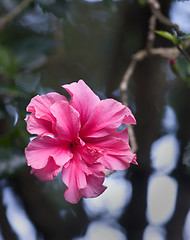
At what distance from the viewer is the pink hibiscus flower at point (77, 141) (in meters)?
0.78

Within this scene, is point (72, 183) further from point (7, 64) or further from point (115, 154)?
point (7, 64)

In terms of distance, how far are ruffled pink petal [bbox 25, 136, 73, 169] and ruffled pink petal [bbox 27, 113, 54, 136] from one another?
2cm

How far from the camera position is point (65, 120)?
0.80 meters

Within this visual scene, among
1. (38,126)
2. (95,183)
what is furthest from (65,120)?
(95,183)

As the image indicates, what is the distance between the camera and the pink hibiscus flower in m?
0.78

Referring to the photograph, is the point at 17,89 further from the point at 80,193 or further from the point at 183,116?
the point at 183,116

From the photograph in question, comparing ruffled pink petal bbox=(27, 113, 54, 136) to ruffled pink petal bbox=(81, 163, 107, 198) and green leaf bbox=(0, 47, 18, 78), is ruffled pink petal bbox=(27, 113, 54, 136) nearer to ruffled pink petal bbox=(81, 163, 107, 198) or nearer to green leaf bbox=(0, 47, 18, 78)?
ruffled pink petal bbox=(81, 163, 107, 198)

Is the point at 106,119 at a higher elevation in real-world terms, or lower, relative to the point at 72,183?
higher

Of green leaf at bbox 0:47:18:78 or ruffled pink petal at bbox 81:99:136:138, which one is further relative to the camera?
green leaf at bbox 0:47:18:78

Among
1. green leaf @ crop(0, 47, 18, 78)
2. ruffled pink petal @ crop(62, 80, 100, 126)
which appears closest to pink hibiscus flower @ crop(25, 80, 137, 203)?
ruffled pink petal @ crop(62, 80, 100, 126)

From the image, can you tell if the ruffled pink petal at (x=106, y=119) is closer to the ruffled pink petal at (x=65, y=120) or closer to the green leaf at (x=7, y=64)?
the ruffled pink petal at (x=65, y=120)

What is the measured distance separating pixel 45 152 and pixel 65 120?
0.09 m

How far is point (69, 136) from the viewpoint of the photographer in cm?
83

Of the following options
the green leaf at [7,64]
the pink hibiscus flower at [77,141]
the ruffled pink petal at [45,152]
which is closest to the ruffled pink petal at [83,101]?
the pink hibiscus flower at [77,141]
